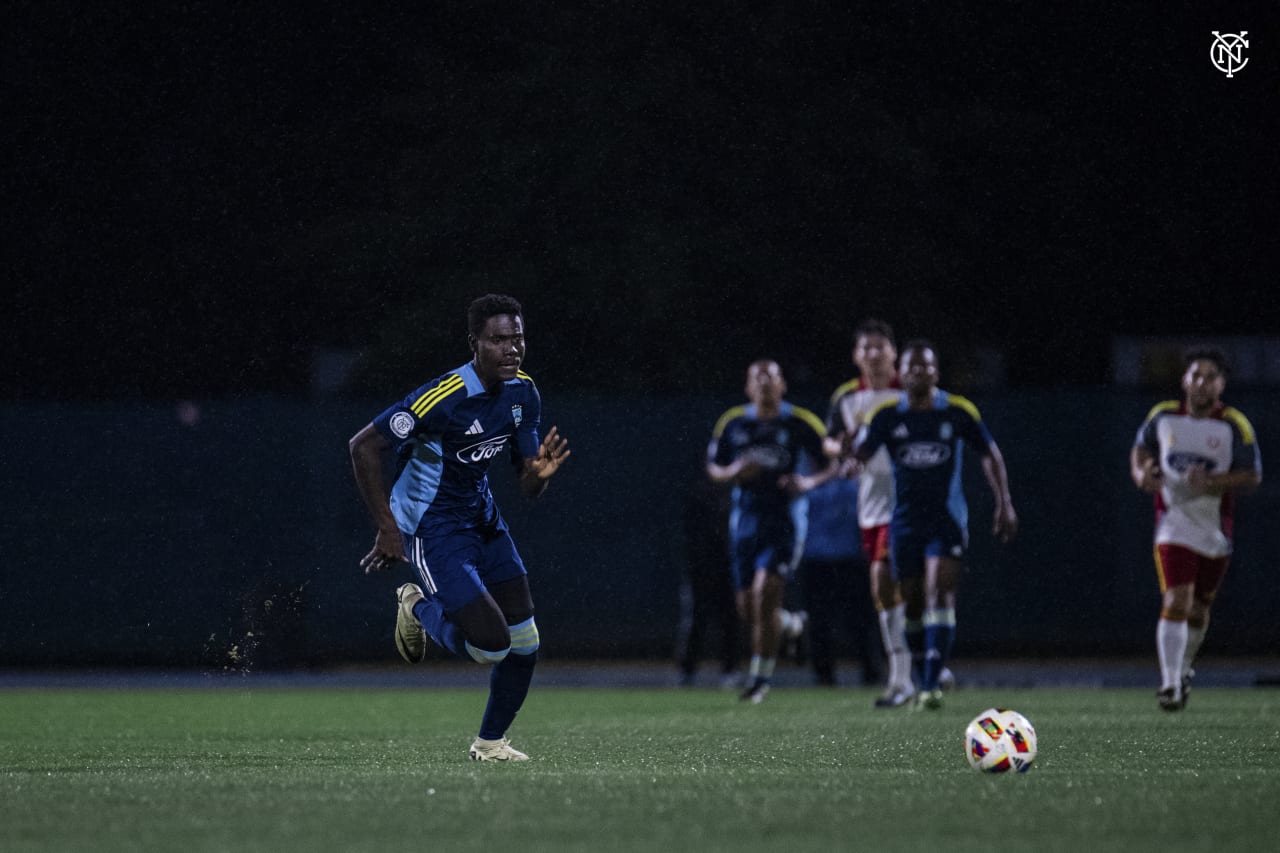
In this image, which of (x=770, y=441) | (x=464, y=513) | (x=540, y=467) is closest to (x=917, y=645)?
(x=770, y=441)

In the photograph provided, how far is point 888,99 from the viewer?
25.0 metres

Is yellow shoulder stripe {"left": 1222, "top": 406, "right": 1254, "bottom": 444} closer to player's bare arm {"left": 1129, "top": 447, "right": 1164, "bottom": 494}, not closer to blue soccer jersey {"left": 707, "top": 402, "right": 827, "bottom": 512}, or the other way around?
player's bare arm {"left": 1129, "top": 447, "right": 1164, "bottom": 494}

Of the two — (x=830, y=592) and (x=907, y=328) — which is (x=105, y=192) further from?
(x=830, y=592)

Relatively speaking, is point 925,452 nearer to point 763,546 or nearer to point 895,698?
point 895,698

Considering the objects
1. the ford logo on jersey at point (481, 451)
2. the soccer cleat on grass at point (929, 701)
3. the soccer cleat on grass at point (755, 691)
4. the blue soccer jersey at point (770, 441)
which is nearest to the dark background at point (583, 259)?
the blue soccer jersey at point (770, 441)

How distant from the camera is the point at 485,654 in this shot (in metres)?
9.85

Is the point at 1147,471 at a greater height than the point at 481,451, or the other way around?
the point at 1147,471

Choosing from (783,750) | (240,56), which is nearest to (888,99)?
(240,56)

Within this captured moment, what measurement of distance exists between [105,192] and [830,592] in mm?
12242

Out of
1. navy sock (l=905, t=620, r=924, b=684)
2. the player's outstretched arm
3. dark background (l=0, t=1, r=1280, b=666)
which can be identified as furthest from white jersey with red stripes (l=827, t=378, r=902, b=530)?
the player's outstretched arm

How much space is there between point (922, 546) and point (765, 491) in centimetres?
218

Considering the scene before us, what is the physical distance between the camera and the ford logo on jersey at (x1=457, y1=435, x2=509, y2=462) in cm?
1009

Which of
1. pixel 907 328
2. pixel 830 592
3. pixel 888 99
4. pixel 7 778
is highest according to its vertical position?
pixel 888 99

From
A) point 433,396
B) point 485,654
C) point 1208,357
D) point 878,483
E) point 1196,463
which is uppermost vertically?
point 1208,357
